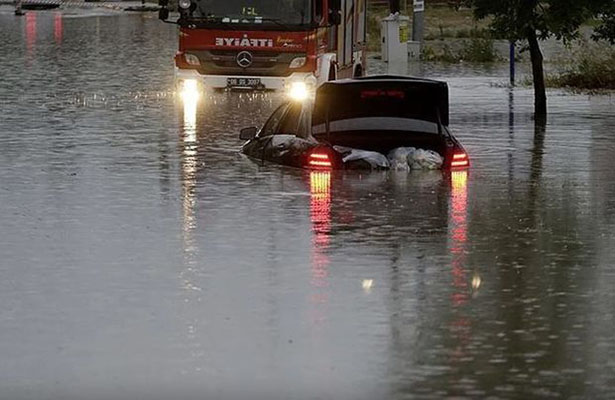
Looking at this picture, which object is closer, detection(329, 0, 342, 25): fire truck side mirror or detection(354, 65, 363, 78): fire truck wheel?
detection(329, 0, 342, 25): fire truck side mirror

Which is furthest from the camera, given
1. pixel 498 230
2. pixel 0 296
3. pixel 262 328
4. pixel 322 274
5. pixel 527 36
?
pixel 527 36

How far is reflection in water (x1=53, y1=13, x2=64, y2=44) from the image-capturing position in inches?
2416

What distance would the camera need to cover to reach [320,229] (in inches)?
672

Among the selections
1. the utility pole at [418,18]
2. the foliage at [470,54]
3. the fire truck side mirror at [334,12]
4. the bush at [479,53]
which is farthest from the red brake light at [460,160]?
the bush at [479,53]

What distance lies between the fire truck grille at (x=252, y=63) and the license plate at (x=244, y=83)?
13 centimetres

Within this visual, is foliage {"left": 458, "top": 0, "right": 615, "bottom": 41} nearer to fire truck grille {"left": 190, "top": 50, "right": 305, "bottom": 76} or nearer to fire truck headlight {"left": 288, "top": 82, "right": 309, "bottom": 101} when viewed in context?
fire truck headlight {"left": 288, "top": 82, "right": 309, "bottom": 101}

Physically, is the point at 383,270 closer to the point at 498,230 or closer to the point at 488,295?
the point at 488,295

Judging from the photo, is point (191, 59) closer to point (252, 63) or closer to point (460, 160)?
point (252, 63)

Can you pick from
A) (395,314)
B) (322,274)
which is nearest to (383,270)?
(322,274)

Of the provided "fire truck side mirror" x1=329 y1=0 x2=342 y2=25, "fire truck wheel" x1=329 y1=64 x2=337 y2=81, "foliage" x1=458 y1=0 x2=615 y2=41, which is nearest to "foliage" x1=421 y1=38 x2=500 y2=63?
"fire truck wheel" x1=329 y1=64 x2=337 y2=81

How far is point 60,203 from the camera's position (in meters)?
19.0

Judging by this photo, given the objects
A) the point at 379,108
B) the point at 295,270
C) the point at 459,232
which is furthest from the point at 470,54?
the point at 295,270

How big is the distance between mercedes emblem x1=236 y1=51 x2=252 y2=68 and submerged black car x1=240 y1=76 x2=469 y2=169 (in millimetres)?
10674

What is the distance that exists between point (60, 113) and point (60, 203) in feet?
42.4
